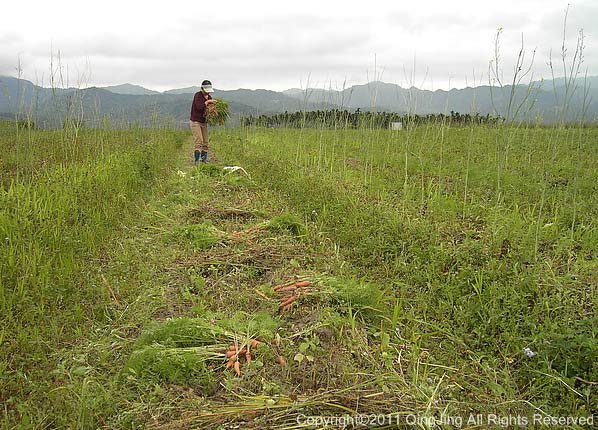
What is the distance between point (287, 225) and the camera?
4363 millimetres

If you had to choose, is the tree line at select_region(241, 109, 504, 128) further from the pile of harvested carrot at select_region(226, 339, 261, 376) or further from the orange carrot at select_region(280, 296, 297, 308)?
the pile of harvested carrot at select_region(226, 339, 261, 376)

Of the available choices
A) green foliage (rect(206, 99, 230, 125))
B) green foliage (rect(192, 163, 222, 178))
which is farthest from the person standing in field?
green foliage (rect(192, 163, 222, 178))

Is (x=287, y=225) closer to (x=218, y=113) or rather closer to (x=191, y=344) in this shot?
(x=191, y=344)

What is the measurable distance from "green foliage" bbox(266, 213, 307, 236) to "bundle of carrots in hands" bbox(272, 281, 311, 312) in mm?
1229

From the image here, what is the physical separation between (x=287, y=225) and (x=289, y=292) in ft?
4.73

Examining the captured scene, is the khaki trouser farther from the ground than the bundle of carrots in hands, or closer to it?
farther from the ground

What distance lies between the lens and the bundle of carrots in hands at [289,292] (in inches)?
110

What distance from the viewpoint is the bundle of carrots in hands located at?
2793 millimetres

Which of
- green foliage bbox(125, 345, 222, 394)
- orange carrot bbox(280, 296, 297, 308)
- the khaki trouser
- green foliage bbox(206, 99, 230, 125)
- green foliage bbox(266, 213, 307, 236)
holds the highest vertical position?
green foliage bbox(206, 99, 230, 125)

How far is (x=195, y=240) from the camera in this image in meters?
3.97

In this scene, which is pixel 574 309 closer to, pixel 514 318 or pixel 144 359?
pixel 514 318

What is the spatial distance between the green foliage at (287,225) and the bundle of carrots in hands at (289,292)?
1229 mm

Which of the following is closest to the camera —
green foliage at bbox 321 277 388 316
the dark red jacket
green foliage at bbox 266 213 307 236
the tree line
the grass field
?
the grass field

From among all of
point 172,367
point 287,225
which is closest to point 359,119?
point 287,225
